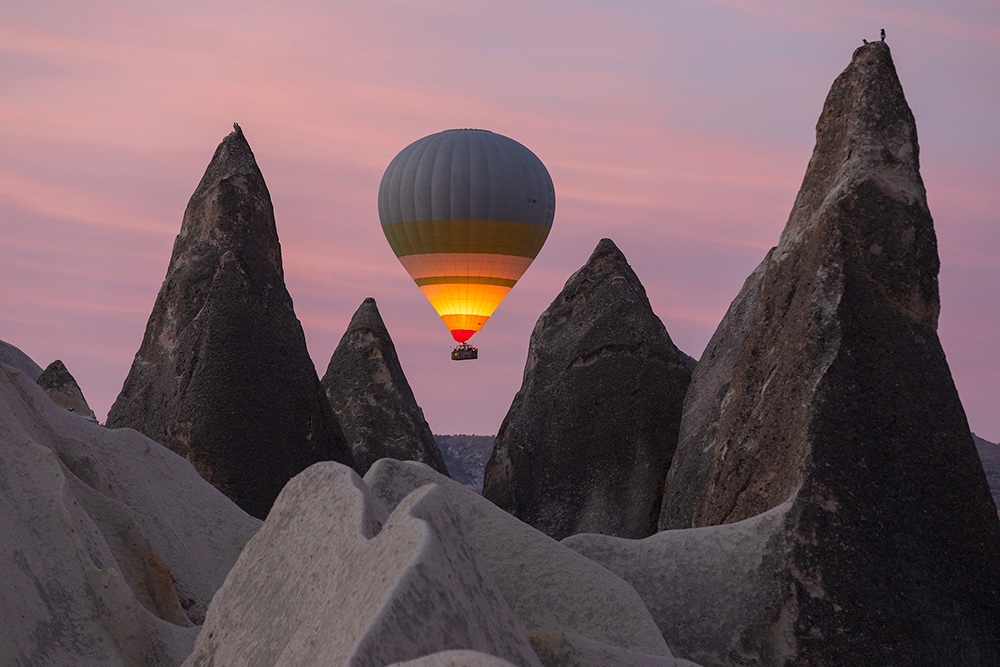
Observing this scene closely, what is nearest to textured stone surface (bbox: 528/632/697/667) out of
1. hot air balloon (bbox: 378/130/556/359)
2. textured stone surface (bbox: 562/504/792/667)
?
textured stone surface (bbox: 562/504/792/667)

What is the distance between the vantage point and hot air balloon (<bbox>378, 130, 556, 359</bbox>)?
35375 millimetres

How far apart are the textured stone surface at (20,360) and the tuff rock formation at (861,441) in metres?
16.1

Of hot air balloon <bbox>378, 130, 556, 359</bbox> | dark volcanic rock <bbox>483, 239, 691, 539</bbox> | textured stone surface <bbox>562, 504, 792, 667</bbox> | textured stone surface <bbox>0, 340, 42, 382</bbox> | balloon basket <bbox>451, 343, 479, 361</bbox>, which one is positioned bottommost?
textured stone surface <bbox>562, 504, 792, 667</bbox>

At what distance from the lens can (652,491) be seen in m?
18.6

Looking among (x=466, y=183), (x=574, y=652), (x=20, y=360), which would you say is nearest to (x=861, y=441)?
(x=574, y=652)

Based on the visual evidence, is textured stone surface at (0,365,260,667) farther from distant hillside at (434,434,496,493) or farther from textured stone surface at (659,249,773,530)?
distant hillside at (434,434,496,493)

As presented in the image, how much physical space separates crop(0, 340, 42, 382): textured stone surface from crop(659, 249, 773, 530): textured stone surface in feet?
42.6

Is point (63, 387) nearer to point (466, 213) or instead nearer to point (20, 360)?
point (20, 360)

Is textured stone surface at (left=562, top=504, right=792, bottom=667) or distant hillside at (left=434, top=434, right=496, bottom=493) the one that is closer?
textured stone surface at (left=562, top=504, right=792, bottom=667)

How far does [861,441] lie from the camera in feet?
33.7

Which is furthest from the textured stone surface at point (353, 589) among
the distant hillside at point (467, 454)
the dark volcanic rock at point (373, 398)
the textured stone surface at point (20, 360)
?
the distant hillside at point (467, 454)

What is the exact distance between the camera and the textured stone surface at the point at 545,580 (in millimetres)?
6406

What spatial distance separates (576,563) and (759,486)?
14.9 feet

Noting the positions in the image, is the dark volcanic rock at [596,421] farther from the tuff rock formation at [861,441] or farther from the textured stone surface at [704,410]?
the tuff rock formation at [861,441]
